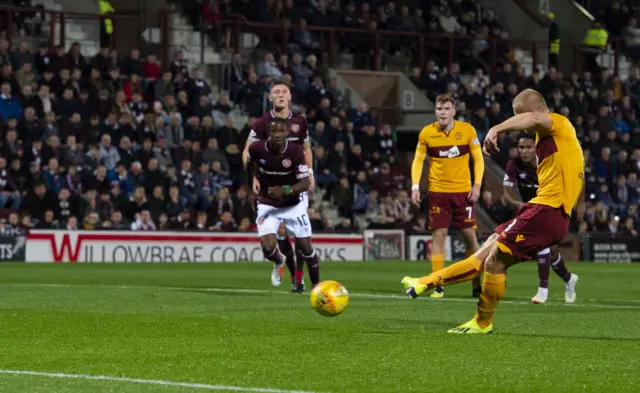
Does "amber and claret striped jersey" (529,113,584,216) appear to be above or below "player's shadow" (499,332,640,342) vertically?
above

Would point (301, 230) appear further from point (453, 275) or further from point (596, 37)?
point (596, 37)

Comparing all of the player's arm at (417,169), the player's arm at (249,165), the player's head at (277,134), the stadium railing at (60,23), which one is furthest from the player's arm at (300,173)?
the stadium railing at (60,23)

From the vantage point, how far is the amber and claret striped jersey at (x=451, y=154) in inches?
689

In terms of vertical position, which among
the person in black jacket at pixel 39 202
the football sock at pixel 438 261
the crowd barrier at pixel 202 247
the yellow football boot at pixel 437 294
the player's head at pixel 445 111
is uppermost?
the player's head at pixel 445 111

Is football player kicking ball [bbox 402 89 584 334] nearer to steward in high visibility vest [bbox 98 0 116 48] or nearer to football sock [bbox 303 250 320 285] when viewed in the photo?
football sock [bbox 303 250 320 285]

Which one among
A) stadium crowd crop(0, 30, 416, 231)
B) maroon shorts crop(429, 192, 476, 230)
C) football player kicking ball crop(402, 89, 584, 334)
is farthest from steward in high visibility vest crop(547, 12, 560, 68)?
football player kicking ball crop(402, 89, 584, 334)

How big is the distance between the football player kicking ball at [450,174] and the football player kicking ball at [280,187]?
1.47 m

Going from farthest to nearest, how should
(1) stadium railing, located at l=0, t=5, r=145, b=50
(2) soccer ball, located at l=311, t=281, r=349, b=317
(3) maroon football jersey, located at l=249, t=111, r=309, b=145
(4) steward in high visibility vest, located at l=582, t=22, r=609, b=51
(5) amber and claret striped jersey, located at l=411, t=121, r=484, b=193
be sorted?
(4) steward in high visibility vest, located at l=582, t=22, r=609, b=51 < (1) stadium railing, located at l=0, t=5, r=145, b=50 < (5) amber and claret striped jersey, located at l=411, t=121, r=484, b=193 < (3) maroon football jersey, located at l=249, t=111, r=309, b=145 < (2) soccer ball, located at l=311, t=281, r=349, b=317

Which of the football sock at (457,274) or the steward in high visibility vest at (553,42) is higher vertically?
the steward in high visibility vest at (553,42)

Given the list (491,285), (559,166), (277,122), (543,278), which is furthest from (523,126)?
(277,122)

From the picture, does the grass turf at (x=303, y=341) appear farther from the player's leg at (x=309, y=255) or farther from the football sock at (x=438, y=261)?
the player's leg at (x=309, y=255)

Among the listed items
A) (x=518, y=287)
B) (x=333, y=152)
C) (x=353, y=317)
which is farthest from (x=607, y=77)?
(x=353, y=317)

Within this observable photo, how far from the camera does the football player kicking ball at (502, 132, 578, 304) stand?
16.2 m

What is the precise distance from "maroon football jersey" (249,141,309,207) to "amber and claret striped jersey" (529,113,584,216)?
622 centimetres
